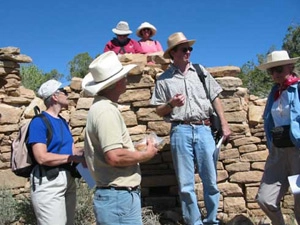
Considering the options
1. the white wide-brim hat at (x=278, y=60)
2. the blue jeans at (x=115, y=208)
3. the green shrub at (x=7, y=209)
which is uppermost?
the white wide-brim hat at (x=278, y=60)

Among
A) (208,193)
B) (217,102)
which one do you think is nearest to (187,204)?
(208,193)

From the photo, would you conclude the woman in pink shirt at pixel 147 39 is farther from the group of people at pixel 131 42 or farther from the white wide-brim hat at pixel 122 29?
the white wide-brim hat at pixel 122 29

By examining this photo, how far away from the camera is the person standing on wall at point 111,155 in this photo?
8.08 feet

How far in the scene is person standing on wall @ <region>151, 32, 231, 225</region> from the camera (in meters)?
3.86

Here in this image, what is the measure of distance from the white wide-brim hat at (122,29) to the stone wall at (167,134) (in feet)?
2.49

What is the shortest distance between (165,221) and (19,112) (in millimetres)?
2542

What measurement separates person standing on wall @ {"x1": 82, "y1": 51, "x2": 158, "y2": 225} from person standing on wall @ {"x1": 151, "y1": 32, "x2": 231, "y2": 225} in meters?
1.25

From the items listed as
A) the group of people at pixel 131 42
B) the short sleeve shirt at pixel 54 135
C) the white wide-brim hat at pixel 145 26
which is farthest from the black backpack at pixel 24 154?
the white wide-brim hat at pixel 145 26

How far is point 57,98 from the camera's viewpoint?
3.47 meters

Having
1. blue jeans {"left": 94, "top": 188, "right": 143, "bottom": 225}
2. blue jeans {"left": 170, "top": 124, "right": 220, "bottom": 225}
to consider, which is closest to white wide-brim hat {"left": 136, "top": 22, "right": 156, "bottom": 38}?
blue jeans {"left": 170, "top": 124, "right": 220, "bottom": 225}

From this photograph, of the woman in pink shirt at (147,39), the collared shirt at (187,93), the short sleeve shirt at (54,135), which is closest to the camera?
the short sleeve shirt at (54,135)

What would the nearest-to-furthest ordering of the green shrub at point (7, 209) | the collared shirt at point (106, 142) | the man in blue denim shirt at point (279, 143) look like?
the collared shirt at point (106, 142) < the man in blue denim shirt at point (279, 143) < the green shrub at point (7, 209)

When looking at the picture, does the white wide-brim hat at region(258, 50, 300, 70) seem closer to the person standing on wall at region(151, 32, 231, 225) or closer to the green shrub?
the person standing on wall at region(151, 32, 231, 225)

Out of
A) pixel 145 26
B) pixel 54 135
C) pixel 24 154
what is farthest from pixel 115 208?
pixel 145 26
